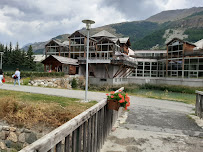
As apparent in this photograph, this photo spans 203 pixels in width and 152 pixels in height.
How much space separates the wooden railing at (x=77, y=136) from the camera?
77.8 inches

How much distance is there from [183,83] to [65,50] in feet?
101

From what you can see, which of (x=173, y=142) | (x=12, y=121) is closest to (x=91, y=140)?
(x=173, y=142)

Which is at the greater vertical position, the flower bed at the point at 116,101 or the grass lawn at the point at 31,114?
the flower bed at the point at 116,101

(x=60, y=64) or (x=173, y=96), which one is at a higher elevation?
(x=60, y=64)

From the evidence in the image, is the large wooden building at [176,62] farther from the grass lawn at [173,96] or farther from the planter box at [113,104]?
the planter box at [113,104]

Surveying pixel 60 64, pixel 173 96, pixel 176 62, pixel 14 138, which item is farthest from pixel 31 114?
pixel 176 62

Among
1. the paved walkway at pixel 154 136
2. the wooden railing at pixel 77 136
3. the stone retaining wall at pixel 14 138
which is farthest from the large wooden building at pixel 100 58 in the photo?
the wooden railing at pixel 77 136

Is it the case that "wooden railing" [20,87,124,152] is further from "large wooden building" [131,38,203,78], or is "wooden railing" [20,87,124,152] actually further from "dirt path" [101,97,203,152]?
"large wooden building" [131,38,203,78]

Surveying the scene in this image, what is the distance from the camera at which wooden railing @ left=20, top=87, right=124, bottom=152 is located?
1976 mm

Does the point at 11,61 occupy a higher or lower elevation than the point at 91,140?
higher

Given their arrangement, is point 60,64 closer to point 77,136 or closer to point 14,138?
point 14,138

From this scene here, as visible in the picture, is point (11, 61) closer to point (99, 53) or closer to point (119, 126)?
point (99, 53)

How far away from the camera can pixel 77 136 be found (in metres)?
3.01

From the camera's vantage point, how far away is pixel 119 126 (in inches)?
249
